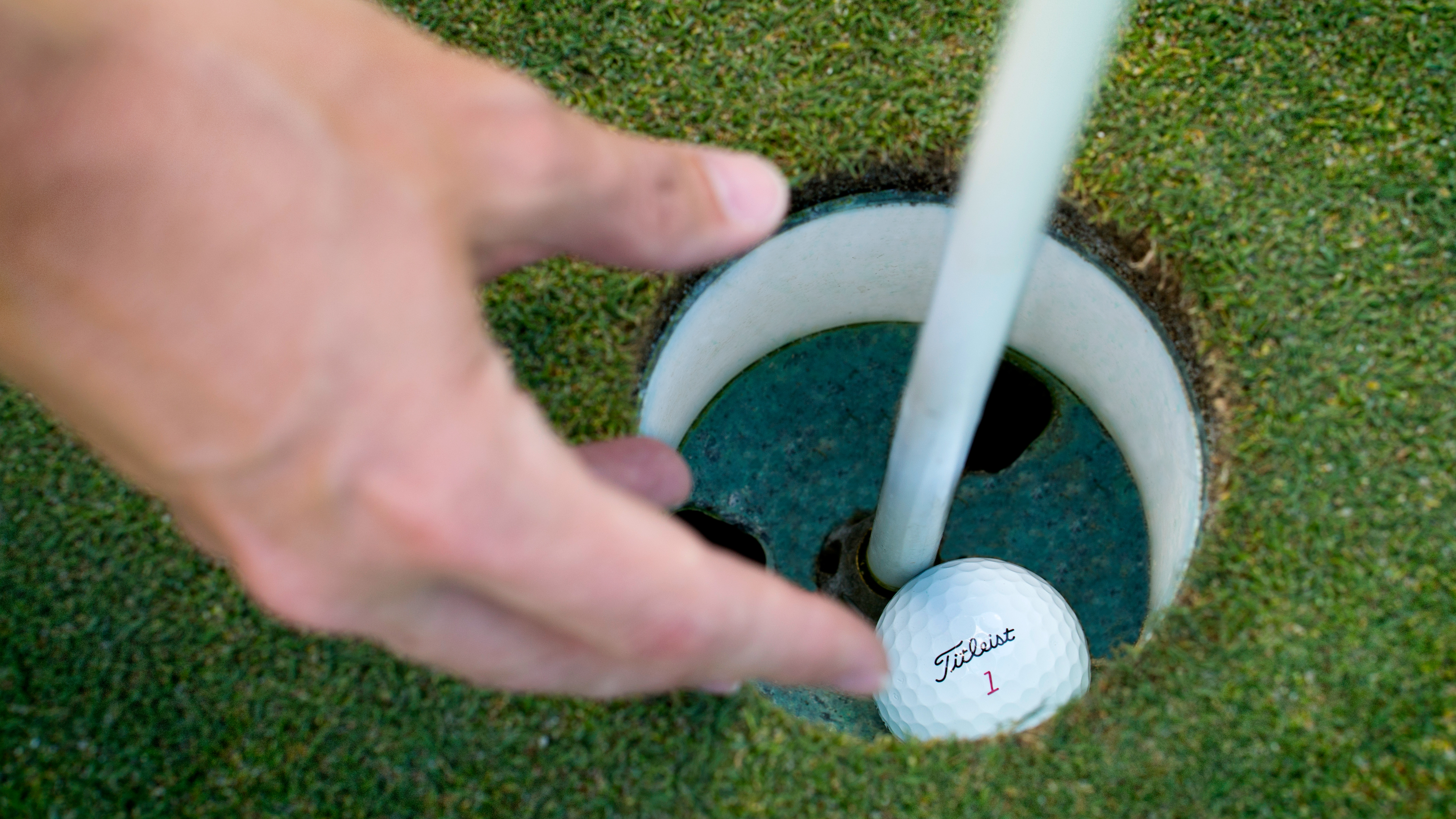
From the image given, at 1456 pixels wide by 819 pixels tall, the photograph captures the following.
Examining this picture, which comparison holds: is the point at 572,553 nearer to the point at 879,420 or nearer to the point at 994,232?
the point at 994,232

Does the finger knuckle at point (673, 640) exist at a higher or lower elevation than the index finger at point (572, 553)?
lower

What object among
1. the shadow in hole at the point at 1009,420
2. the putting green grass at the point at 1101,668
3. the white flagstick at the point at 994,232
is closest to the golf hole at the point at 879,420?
the shadow in hole at the point at 1009,420

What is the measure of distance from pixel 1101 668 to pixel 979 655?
224 millimetres

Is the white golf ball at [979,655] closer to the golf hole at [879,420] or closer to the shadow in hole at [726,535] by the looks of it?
the golf hole at [879,420]

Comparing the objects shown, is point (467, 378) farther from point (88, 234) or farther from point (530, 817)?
point (530, 817)

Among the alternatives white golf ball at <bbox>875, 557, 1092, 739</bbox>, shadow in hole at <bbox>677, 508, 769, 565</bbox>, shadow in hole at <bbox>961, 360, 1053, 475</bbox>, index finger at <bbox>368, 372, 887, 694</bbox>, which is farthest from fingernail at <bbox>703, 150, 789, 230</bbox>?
shadow in hole at <bbox>961, 360, 1053, 475</bbox>

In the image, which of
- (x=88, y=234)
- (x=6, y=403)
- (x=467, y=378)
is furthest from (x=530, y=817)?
(x=6, y=403)

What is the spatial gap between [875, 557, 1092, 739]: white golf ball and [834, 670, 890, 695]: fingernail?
0.58 metres

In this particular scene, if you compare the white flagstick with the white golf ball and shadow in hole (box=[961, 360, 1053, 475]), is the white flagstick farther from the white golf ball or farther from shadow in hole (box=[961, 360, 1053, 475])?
shadow in hole (box=[961, 360, 1053, 475])

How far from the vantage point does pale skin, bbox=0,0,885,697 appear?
2.41ft

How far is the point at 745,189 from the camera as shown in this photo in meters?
1.18

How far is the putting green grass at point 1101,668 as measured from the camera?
4.70 feet

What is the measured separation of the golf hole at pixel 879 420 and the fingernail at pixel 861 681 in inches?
30.0

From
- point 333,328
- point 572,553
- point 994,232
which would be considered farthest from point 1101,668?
point 333,328
